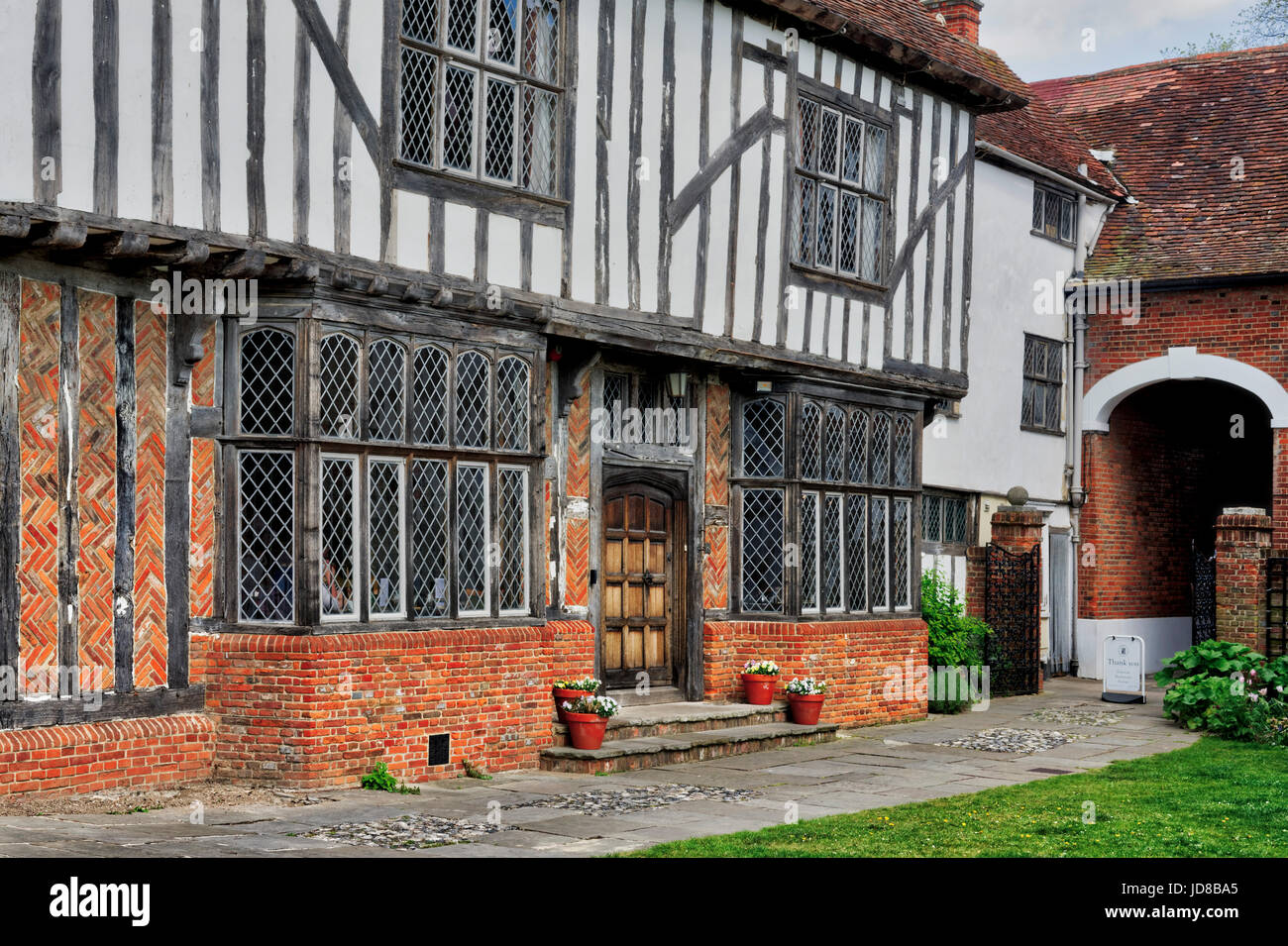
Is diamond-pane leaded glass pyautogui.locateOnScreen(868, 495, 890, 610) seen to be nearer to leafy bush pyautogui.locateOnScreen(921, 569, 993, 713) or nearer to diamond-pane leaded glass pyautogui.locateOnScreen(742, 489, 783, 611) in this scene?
diamond-pane leaded glass pyautogui.locateOnScreen(742, 489, 783, 611)

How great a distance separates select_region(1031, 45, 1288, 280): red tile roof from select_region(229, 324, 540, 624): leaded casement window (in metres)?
13.4

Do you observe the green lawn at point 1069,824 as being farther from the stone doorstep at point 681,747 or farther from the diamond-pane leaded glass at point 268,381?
the diamond-pane leaded glass at point 268,381

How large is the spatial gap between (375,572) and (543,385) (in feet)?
7.27

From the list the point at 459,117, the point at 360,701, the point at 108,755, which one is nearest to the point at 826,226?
the point at 459,117

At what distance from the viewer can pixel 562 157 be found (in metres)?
12.5

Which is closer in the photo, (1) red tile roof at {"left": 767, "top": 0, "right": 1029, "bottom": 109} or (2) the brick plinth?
(1) red tile roof at {"left": 767, "top": 0, "right": 1029, "bottom": 109}

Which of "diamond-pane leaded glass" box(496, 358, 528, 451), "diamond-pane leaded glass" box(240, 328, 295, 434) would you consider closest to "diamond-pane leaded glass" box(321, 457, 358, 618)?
"diamond-pane leaded glass" box(240, 328, 295, 434)

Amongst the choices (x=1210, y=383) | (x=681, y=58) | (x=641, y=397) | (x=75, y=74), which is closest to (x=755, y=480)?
(x=641, y=397)

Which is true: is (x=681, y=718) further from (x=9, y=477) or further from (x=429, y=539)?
(x=9, y=477)

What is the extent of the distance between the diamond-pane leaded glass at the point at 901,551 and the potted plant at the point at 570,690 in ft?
16.0

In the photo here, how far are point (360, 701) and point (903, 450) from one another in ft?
25.3

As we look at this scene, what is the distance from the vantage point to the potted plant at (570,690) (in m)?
12.5

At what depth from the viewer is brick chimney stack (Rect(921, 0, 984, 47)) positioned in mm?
23969

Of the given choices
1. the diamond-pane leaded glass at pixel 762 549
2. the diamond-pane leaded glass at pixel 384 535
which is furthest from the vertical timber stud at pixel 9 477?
the diamond-pane leaded glass at pixel 762 549
